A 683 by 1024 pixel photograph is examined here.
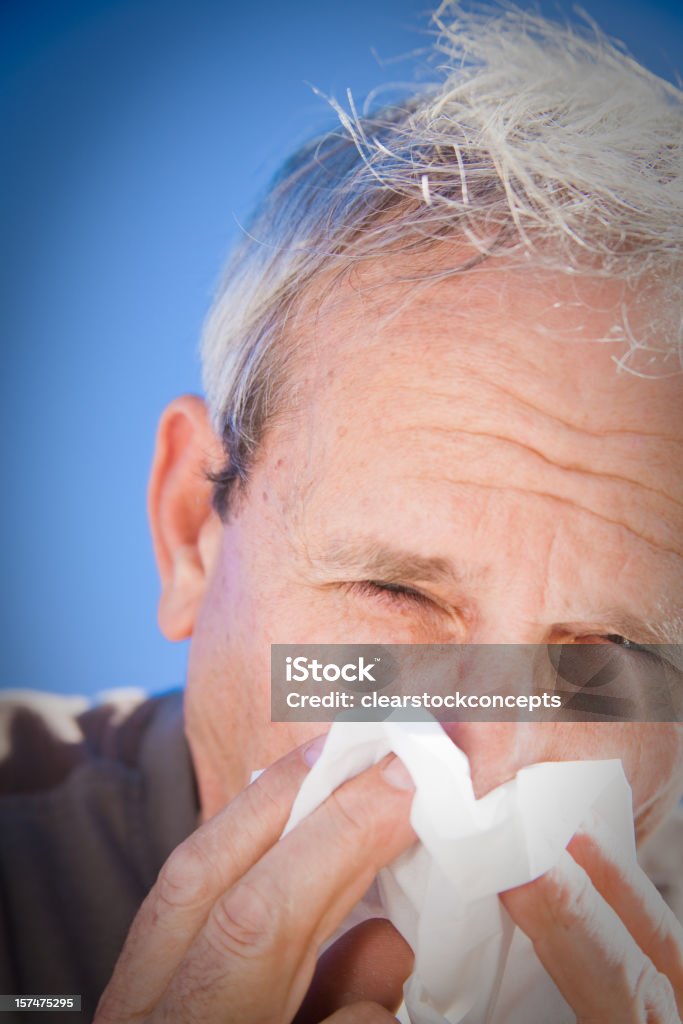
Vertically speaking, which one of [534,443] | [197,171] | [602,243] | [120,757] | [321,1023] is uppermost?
[197,171]

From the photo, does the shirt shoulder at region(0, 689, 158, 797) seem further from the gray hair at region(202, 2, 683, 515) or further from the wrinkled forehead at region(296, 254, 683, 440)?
the wrinkled forehead at region(296, 254, 683, 440)

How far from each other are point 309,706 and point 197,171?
1.73ft

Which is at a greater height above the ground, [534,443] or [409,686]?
[534,443]

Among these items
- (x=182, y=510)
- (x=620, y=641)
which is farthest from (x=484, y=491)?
(x=182, y=510)

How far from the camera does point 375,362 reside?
0.78 meters

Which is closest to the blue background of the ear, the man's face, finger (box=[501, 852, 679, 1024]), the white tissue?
the ear

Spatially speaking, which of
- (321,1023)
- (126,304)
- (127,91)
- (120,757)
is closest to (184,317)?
(126,304)

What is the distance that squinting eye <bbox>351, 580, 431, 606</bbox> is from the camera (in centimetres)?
76

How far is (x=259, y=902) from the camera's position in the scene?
2.20 feet

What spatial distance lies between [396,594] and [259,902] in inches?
10.6

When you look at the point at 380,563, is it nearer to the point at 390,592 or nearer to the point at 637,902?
the point at 390,592

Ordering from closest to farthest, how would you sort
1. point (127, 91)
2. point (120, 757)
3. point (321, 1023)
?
point (321, 1023), point (127, 91), point (120, 757)

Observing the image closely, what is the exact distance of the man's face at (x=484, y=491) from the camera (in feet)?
2.41

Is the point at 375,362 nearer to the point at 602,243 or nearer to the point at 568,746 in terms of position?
the point at 602,243
